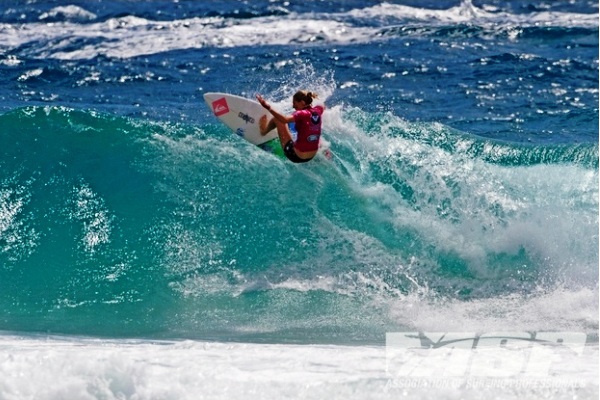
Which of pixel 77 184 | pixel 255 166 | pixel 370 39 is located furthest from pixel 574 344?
pixel 370 39

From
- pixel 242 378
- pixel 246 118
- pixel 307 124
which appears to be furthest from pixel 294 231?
pixel 242 378

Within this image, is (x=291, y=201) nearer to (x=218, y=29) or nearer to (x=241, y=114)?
(x=241, y=114)

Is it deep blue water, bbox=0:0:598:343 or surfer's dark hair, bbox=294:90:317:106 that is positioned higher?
surfer's dark hair, bbox=294:90:317:106

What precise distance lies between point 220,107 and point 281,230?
1.80m

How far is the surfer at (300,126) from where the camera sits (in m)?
10.9

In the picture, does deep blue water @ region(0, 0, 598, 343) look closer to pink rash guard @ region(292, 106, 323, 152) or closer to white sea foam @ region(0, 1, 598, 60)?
white sea foam @ region(0, 1, 598, 60)

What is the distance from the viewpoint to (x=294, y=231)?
37.2ft

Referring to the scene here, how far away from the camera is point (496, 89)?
53.4 feet

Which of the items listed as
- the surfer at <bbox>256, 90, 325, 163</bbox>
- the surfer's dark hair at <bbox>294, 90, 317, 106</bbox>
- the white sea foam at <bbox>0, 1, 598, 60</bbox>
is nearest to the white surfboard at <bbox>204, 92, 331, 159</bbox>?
the surfer at <bbox>256, 90, 325, 163</bbox>

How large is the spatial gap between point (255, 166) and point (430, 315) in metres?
3.35

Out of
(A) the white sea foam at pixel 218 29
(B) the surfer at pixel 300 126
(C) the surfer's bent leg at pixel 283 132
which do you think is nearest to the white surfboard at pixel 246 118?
(B) the surfer at pixel 300 126

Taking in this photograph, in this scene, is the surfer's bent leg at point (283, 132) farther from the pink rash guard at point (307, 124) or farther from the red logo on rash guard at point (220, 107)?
the red logo on rash guard at point (220, 107)

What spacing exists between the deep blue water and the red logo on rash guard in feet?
1.96

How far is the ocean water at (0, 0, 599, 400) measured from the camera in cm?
797
